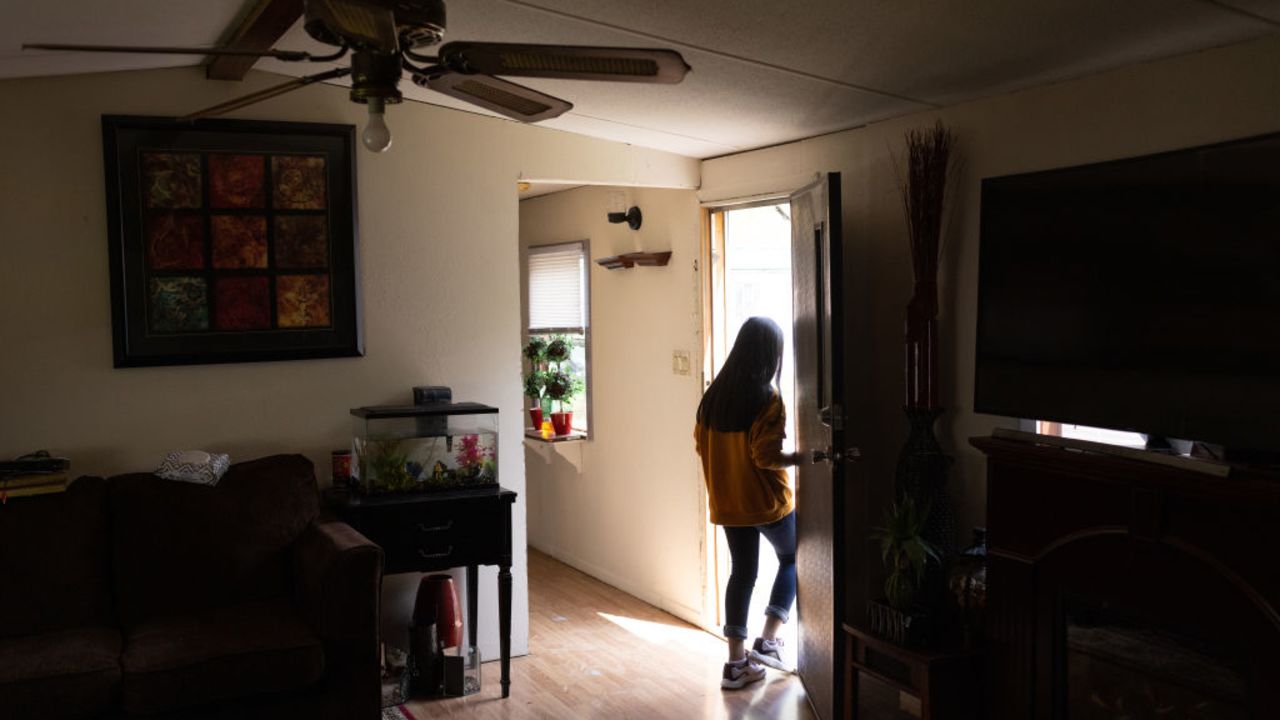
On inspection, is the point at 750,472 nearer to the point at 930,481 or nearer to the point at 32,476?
the point at 930,481

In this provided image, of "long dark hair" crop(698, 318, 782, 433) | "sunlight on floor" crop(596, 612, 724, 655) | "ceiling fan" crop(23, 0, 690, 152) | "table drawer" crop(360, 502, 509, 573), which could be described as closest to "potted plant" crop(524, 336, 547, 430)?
"sunlight on floor" crop(596, 612, 724, 655)

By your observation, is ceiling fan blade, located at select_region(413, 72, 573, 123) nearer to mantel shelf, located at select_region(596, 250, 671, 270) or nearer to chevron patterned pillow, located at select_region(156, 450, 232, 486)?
chevron patterned pillow, located at select_region(156, 450, 232, 486)

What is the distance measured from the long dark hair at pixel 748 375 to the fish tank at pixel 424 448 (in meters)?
0.87

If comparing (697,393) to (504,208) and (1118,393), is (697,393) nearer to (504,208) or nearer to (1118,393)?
(504,208)

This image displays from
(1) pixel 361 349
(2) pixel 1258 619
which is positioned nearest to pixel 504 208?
(1) pixel 361 349

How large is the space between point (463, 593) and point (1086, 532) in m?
2.57

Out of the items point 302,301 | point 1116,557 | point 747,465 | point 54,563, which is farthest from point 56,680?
point 1116,557

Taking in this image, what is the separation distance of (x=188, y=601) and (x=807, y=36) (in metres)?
2.64

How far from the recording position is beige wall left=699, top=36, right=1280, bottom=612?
2701mm

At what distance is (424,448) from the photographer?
393cm

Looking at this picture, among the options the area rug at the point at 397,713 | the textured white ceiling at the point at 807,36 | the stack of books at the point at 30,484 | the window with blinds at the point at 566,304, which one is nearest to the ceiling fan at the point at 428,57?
the textured white ceiling at the point at 807,36

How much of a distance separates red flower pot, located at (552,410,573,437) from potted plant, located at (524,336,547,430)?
0.49 feet

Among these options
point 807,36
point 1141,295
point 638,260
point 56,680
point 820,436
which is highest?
point 807,36

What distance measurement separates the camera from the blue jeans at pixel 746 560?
13.3 ft
